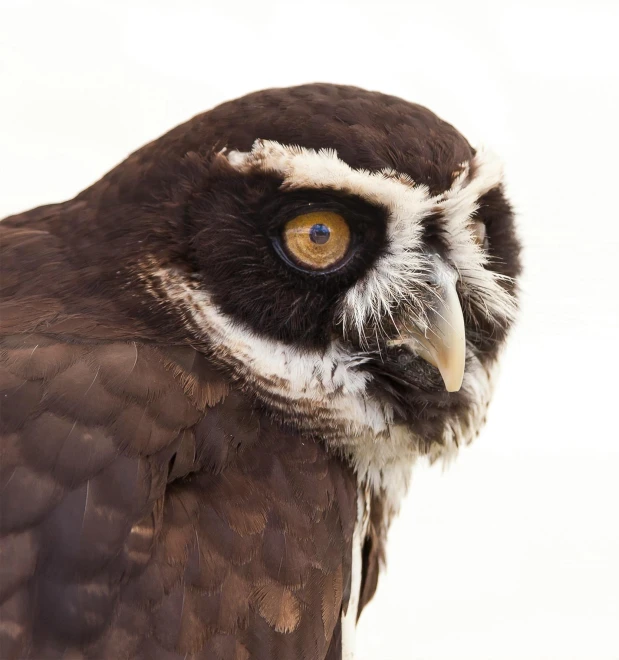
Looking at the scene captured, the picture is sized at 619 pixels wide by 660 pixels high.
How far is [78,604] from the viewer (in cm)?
135

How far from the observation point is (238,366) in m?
1.66

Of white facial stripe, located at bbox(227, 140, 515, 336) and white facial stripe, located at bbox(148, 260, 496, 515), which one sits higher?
white facial stripe, located at bbox(227, 140, 515, 336)

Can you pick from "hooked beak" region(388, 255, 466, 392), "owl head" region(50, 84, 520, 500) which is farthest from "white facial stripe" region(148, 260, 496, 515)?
"hooked beak" region(388, 255, 466, 392)

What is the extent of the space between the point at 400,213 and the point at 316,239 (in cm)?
16

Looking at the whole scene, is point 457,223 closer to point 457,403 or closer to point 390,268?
point 390,268

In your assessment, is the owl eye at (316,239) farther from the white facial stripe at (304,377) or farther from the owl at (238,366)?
the white facial stripe at (304,377)

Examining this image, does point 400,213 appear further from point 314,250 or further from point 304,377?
point 304,377

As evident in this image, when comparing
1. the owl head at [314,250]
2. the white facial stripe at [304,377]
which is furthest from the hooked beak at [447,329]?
the white facial stripe at [304,377]

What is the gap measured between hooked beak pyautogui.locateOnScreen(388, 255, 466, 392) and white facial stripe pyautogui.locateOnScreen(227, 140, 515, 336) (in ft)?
0.08

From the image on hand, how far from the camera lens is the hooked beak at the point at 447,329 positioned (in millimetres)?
1656

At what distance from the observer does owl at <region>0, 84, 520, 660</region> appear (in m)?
1.39

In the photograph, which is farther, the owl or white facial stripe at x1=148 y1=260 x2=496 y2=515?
white facial stripe at x1=148 y1=260 x2=496 y2=515

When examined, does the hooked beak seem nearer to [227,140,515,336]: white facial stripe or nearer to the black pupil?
[227,140,515,336]: white facial stripe

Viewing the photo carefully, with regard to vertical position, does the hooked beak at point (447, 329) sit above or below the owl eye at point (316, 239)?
below
